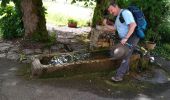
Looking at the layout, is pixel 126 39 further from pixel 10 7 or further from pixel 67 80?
pixel 10 7

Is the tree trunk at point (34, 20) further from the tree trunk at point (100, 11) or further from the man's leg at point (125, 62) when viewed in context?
the man's leg at point (125, 62)

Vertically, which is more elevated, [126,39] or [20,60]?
[126,39]

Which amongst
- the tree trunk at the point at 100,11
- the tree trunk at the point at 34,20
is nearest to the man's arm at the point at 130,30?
the tree trunk at the point at 100,11

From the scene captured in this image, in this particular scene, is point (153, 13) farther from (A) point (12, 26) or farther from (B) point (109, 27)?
(A) point (12, 26)

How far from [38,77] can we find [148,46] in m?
4.39

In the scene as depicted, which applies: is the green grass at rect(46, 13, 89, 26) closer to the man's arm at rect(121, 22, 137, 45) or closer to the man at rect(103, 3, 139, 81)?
the man at rect(103, 3, 139, 81)

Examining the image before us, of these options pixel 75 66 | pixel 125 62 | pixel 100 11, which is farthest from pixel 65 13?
pixel 125 62

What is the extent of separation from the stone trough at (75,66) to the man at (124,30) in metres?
0.40

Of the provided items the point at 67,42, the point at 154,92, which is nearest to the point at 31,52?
the point at 67,42

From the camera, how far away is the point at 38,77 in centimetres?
695

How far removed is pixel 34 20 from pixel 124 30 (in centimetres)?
338

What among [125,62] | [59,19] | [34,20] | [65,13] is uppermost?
[65,13]

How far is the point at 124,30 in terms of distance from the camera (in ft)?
22.6

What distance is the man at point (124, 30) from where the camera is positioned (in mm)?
6648
